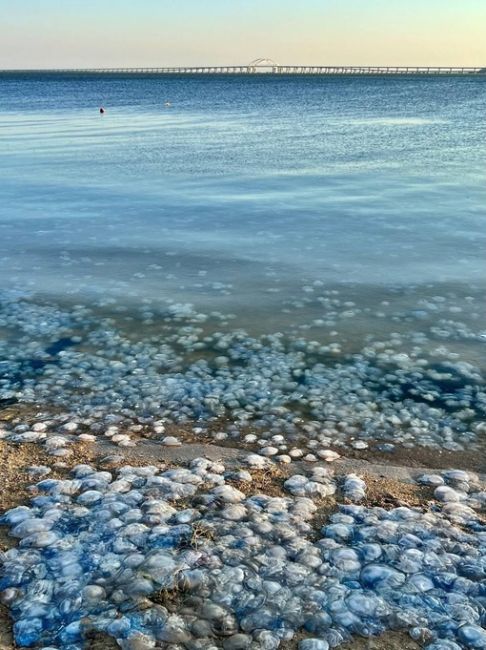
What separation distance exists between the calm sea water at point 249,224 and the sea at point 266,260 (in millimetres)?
51

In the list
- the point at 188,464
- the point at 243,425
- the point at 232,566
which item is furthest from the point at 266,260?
the point at 232,566

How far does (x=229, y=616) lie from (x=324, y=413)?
3375 millimetres

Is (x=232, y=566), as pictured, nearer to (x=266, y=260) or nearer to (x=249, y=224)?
(x=266, y=260)

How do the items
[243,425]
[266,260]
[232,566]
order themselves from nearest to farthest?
[232,566] < [243,425] < [266,260]

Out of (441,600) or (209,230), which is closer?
(441,600)

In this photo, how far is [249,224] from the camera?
1554 cm

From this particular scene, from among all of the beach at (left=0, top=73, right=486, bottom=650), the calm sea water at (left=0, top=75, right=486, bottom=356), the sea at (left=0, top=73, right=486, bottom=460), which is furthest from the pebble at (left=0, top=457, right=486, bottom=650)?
the calm sea water at (left=0, top=75, right=486, bottom=356)

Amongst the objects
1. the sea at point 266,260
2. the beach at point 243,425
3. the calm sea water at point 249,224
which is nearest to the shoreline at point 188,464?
the beach at point 243,425

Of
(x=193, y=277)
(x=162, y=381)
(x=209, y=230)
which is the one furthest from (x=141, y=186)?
(x=162, y=381)

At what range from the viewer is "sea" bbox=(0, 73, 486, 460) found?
8.86 m

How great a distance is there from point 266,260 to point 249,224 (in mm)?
2917

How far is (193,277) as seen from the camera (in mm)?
11914

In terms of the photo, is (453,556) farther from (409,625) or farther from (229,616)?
(229,616)

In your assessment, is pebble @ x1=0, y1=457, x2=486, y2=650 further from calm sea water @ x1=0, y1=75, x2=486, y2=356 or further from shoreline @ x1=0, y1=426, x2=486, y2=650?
calm sea water @ x1=0, y1=75, x2=486, y2=356
